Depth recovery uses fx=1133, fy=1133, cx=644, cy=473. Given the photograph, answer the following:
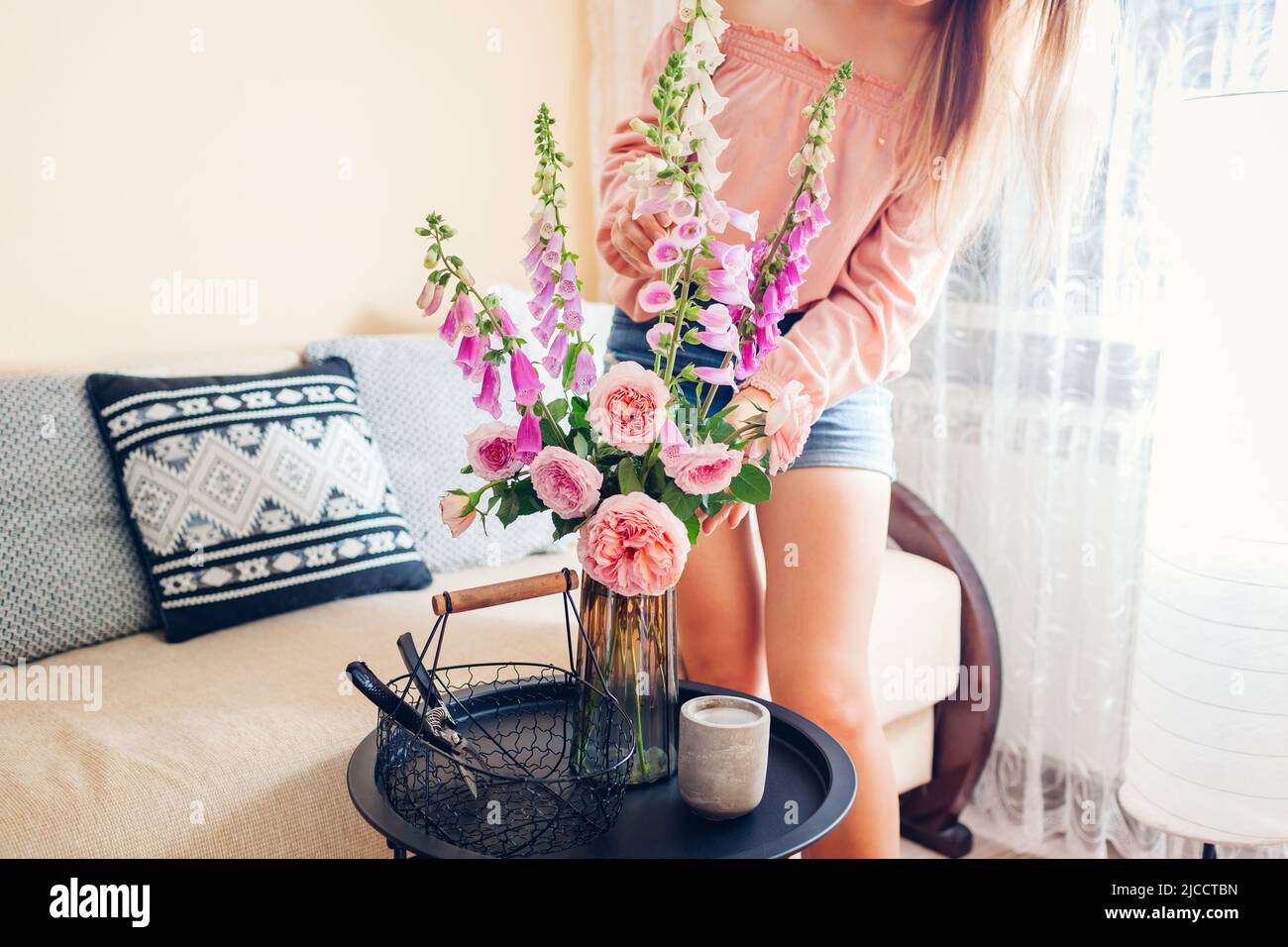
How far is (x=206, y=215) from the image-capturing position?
78.4 inches

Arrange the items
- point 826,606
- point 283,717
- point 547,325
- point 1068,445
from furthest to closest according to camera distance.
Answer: point 1068,445
point 283,717
point 826,606
point 547,325

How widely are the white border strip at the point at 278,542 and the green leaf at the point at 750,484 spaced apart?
989 millimetres

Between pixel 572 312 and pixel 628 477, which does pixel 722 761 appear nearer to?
pixel 628 477

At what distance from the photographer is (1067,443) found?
6.55 feet

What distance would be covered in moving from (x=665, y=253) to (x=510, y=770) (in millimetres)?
498

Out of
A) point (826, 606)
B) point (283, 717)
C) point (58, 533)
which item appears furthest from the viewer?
point (58, 533)

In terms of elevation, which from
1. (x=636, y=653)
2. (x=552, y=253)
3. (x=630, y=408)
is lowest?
(x=636, y=653)

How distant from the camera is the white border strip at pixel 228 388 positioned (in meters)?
1.72

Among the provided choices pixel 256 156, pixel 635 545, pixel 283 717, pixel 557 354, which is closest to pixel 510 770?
pixel 635 545

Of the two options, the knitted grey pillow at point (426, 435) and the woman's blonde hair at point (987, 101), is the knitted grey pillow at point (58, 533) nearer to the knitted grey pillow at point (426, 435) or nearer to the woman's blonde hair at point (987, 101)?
the knitted grey pillow at point (426, 435)

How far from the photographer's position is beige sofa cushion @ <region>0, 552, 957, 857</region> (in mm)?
1230

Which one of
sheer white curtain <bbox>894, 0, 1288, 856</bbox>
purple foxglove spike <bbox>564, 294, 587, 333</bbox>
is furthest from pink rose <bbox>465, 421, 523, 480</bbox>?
sheer white curtain <bbox>894, 0, 1288, 856</bbox>

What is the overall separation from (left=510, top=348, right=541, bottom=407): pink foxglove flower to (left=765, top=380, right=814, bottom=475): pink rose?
0.20m
